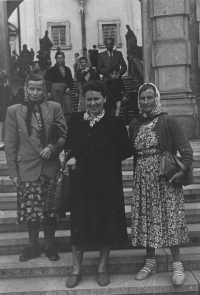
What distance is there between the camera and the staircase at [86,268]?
13.1 ft

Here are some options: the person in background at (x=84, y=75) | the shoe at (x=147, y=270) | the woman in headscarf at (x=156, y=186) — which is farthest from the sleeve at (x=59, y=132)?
the person in background at (x=84, y=75)

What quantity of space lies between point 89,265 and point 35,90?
182 cm

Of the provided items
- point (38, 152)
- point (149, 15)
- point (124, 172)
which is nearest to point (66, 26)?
point (149, 15)

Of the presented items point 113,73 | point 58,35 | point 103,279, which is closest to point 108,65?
point 113,73

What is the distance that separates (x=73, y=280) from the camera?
4.00m

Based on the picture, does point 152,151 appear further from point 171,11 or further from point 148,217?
point 171,11

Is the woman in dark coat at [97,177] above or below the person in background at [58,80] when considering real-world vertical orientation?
below

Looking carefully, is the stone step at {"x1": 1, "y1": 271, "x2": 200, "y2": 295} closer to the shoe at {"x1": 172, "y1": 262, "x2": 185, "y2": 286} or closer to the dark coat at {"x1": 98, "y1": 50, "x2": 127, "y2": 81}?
the shoe at {"x1": 172, "y1": 262, "x2": 185, "y2": 286}

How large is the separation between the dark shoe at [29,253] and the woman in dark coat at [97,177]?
599 millimetres

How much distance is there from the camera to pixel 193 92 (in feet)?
28.5

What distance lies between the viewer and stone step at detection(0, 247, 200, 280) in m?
4.32

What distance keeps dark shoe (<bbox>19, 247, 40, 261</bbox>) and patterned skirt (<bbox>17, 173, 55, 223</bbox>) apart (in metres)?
0.42

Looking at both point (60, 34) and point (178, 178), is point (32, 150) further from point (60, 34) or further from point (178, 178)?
point (60, 34)

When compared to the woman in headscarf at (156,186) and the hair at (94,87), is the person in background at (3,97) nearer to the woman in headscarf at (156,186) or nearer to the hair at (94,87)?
the hair at (94,87)
